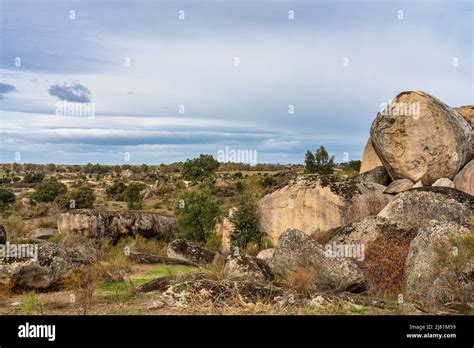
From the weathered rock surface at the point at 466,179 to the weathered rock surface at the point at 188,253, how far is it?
10483 mm

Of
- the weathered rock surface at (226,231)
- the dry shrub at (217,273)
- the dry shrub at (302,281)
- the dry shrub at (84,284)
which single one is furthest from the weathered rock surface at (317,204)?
the dry shrub at (84,284)

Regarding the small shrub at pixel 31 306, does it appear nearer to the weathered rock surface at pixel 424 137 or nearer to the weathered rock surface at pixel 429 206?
the weathered rock surface at pixel 429 206

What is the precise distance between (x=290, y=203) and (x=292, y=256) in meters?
8.76

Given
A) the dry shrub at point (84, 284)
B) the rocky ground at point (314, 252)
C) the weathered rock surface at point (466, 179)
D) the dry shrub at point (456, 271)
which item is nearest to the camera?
the rocky ground at point (314, 252)

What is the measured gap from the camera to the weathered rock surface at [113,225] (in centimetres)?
2389

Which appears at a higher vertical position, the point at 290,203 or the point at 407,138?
the point at 407,138

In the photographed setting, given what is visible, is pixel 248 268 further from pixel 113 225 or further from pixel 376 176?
pixel 376 176

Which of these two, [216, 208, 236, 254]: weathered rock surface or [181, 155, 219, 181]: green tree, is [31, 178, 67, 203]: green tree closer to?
[181, 155, 219, 181]: green tree

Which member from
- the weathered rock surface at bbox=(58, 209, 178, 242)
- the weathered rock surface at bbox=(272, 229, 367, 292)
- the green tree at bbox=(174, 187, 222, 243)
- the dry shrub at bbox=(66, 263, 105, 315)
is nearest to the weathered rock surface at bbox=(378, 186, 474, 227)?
the weathered rock surface at bbox=(272, 229, 367, 292)

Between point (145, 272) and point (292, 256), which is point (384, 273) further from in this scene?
point (145, 272)
